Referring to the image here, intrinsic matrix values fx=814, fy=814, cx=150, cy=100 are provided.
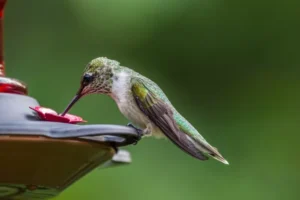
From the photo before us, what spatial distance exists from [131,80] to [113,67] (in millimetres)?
175

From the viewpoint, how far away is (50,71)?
478cm

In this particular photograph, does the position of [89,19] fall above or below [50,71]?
above

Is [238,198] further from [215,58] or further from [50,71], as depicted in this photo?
[50,71]

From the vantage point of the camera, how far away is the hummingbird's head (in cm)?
338

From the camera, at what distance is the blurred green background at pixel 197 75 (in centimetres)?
466

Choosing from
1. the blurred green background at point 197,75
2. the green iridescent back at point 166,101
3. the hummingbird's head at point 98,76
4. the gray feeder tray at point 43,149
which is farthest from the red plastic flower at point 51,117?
the blurred green background at point 197,75

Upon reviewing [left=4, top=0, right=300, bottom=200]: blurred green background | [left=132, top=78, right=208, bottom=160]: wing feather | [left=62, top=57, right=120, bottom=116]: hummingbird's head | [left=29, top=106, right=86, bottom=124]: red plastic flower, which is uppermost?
[left=4, top=0, right=300, bottom=200]: blurred green background

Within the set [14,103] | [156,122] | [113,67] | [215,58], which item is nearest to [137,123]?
[156,122]

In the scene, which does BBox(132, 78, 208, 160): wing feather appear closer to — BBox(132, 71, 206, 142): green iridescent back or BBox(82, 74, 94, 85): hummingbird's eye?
BBox(132, 71, 206, 142): green iridescent back

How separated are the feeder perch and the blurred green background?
6.79 ft

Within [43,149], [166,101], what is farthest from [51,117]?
[166,101]

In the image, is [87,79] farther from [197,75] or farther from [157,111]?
[197,75]

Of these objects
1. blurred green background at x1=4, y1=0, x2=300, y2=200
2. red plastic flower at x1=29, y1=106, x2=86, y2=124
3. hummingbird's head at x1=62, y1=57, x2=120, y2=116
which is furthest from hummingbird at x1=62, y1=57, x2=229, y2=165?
blurred green background at x1=4, y1=0, x2=300, y2=200

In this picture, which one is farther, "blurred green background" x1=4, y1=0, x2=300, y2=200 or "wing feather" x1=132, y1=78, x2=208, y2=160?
"blurred green background" x1=4, y1=0, x2=300, y2=200
